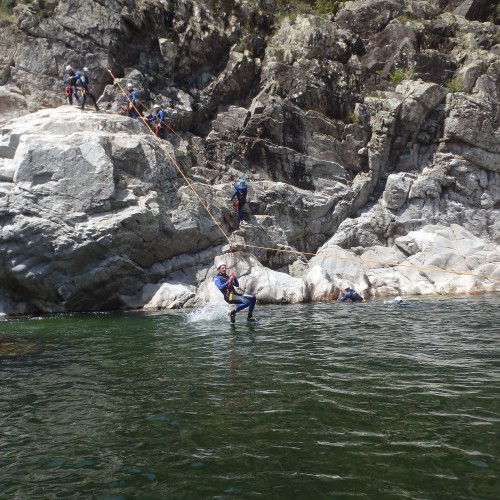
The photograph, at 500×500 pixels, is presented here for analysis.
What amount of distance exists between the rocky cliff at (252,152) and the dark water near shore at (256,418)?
36.4 feet

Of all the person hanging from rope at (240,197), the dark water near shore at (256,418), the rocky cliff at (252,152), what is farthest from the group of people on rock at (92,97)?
the dark water near shore at (256,418)

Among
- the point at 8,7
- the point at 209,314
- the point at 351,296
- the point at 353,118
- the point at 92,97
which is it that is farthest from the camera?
the point at 353,118

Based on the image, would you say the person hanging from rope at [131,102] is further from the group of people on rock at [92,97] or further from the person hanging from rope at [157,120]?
the person hanging from rope at [157,120]

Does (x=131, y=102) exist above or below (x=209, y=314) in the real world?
above

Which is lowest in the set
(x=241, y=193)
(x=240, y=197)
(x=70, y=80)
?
(x=240, y=197)

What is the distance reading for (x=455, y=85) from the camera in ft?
125

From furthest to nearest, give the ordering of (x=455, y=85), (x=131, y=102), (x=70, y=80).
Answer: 1. (x=455, y=85)
2. (x=131, y=102)
3. (x=70, y=80)

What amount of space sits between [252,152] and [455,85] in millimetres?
18571

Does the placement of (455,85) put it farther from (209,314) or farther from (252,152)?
(209,314)

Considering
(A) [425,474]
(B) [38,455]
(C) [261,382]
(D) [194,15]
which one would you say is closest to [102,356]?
(C) [261,382]

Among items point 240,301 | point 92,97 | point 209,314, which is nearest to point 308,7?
point 92,97

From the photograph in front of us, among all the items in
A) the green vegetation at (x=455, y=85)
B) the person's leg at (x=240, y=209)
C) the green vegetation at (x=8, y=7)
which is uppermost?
the green vegetation at (x=8, y=7)

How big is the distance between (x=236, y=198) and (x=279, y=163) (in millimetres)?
7045

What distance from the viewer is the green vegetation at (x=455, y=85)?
37.9 m
